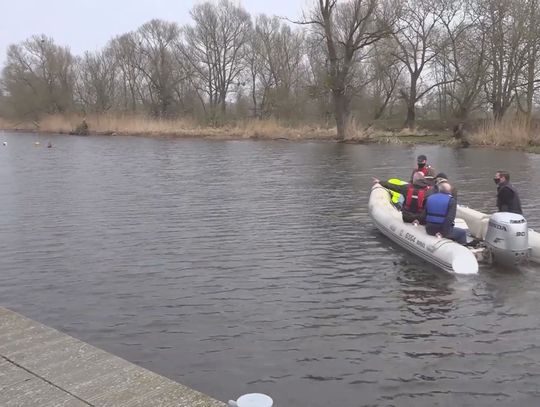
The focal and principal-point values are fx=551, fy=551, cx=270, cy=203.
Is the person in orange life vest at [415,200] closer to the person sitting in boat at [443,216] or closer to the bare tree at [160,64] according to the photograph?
the person sitting in boat at [443,216]

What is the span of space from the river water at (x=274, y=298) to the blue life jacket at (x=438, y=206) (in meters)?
0.72

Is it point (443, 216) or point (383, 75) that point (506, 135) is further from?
point (443, 216)

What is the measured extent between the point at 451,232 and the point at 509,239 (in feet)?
3.01

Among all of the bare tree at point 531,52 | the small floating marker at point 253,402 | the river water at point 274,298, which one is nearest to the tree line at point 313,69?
the bare tree at point 531,52

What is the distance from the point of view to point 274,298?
6.97 m

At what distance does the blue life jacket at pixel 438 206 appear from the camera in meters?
8.34

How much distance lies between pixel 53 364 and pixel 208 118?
4574 cm

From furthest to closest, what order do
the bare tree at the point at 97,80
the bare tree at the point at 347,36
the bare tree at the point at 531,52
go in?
the bare tree at the point at 97,80 → the bare tree at the point at 347,36 → the bare tree at the point at 531,52

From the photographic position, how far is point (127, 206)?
514 inches

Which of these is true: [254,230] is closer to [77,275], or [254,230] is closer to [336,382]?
[77,275]

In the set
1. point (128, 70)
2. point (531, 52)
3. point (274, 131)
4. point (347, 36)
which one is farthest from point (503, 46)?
point (128, 70)

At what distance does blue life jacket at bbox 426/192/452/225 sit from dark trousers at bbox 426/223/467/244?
81 millimetres

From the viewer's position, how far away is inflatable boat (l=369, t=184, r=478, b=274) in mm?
7711

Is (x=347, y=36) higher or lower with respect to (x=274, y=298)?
higher
